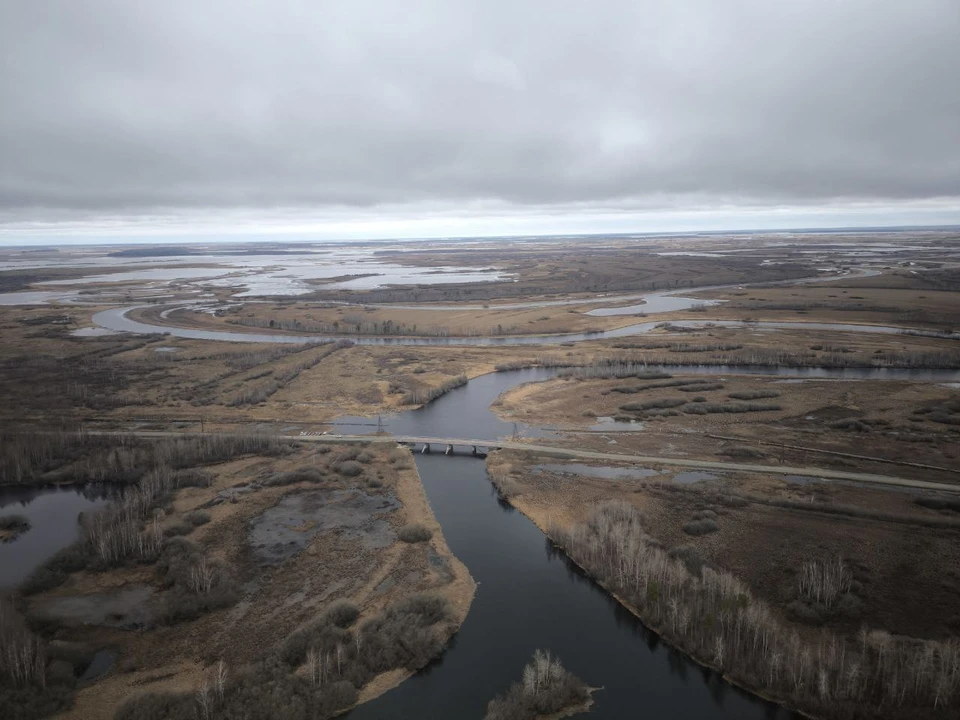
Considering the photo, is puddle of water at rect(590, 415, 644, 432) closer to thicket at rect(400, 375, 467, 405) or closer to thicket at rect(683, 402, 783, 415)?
thicket at rect(683, 402, 783, 415)

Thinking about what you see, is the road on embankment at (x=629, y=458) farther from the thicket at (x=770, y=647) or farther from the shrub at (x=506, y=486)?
the thicket at (x=770, y=647)

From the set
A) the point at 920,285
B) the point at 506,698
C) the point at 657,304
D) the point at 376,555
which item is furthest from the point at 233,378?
the point at 920,285

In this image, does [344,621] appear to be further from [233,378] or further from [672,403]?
[233,378]

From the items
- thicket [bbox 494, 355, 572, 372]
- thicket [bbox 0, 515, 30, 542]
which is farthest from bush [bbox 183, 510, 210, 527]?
thicket [bbox 494, 355, 572, 372]

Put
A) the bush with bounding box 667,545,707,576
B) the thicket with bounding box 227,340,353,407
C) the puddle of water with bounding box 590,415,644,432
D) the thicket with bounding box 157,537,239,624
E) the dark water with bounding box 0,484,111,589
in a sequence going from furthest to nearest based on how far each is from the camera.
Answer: the thicket with bounding box 227,340,353,407
the puddle of water with bounding box 590,415,644,432
the dark water with bounding box 0,484,111,589
the bush with bounding box 667,545,707,576
the thicket with bounding box 157,537,239,624

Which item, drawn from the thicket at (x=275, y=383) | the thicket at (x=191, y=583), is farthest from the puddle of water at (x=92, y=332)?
the thicket at (x=191, y=583)
